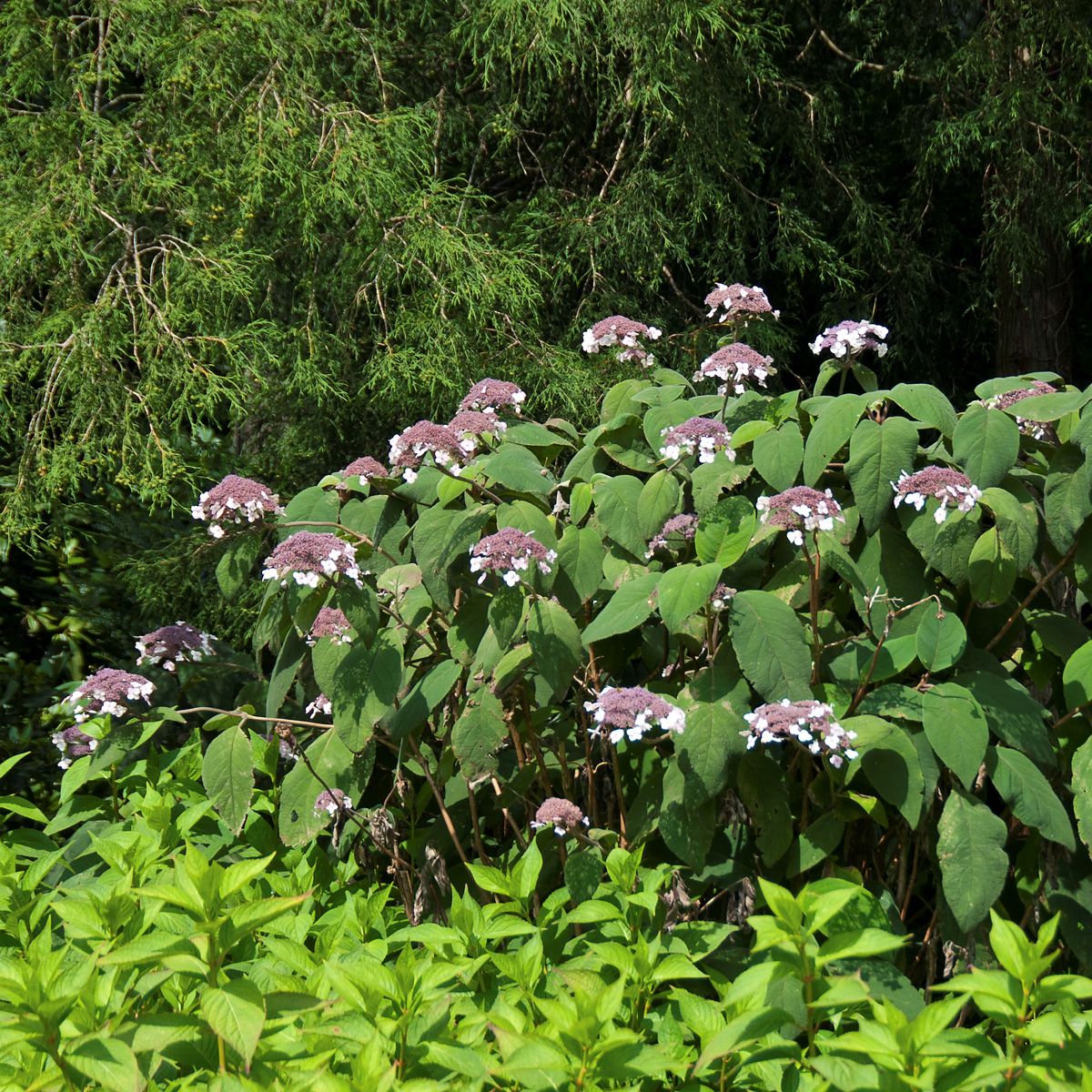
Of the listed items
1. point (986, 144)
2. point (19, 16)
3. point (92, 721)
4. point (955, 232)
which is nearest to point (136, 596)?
point (92, 721)

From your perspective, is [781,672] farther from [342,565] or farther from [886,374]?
[886,374]

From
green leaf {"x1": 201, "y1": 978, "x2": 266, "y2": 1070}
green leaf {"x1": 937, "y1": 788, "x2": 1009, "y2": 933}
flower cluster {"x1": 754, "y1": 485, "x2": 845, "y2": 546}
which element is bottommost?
green leaf {"x1": 937, "y1": 788, "x2": 1009, "y2": 933}

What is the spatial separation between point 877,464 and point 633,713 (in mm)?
525

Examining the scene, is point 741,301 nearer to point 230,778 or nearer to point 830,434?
point 830,434

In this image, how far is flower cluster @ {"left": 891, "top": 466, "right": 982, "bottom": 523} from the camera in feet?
5.41

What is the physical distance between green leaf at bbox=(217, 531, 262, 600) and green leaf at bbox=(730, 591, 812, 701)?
0.80 metres

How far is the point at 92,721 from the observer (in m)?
2.32

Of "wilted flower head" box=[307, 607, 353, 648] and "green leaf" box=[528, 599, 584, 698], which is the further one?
"wilted flower head" box=[307, 607, 353, 648]

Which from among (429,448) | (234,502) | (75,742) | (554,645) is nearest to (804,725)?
(554,645)

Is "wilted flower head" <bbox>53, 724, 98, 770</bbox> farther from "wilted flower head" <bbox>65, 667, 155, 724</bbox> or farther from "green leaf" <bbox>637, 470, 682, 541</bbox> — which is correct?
"green leaf" <bbox>637, 470, 682, 541</bbox>

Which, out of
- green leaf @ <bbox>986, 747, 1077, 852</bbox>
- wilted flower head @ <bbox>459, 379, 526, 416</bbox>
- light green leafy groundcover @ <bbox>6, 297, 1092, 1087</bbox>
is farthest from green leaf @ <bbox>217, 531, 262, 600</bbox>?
green leaf @ <bbox>986, 747, 1077, 852</bbox>

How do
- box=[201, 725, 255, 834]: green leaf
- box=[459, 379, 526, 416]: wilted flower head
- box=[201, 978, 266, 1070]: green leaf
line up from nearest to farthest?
1. box=[201, 978, 266, 1070]: green leaf
2. box=[201, 725, 255, 834]: green leaf
3. box=[459, 379, 526, 416]: wilted flower head

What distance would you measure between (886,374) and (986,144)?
989 mm

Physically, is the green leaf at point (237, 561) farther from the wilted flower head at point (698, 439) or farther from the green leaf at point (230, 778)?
the wilted flower head at point (698, 439)
